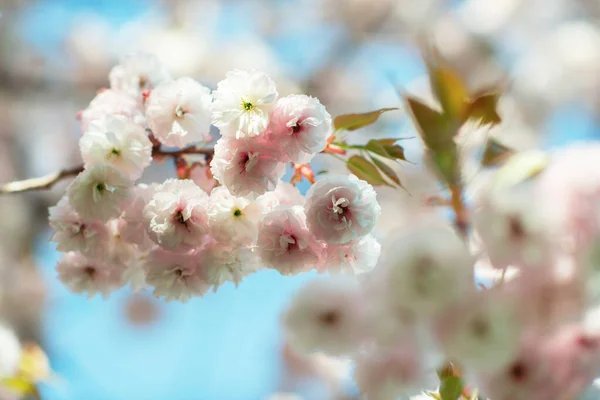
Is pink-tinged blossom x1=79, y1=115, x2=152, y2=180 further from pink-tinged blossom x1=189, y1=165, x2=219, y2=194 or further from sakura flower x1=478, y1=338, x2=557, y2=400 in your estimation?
sakura flower x1=478, y1=338, x2=557, y2=400

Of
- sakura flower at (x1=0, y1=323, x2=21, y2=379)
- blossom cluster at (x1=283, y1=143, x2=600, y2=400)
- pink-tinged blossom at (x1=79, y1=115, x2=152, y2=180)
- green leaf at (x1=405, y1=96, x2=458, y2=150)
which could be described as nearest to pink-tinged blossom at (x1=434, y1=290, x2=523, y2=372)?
blossom cluster at (x1=283, y1=143, x2=600, y2=400)

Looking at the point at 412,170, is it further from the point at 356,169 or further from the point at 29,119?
the point at 356,169

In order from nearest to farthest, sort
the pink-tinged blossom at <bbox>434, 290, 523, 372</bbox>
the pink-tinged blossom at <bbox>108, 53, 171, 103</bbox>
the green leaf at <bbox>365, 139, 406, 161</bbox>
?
the pink-tinged blossom at <bbox>434, 290, 523, 372</bbox>
the green leaf at <bbox>365, 139, 406, 161</bbox>
the pink-tinged blossom at <bbox>108, 53, 171, 103</bbox>

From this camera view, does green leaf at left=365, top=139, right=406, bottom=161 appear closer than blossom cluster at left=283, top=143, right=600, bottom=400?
No

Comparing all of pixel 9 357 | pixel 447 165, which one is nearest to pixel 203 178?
pixel 447 165

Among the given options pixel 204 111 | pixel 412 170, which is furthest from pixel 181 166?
pixel 412 170

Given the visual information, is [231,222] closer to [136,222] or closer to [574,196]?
[136,222]

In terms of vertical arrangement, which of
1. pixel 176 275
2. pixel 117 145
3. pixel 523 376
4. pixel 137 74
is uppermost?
pixel 137 74
